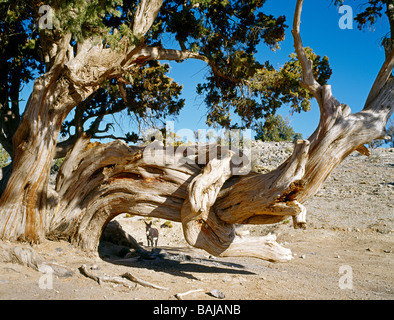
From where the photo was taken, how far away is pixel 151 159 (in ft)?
21.8

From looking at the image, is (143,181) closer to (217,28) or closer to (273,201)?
(273,201)

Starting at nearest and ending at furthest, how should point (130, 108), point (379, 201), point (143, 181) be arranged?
point (143, 181), point (130, 108), point (379, 201)

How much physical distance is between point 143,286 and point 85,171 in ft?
10.6

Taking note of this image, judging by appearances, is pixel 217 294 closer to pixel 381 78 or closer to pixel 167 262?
pixel 167 262

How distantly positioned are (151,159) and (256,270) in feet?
10.4

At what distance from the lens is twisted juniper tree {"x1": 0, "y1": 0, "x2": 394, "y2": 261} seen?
5656 millimetres

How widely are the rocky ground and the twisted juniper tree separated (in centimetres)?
62

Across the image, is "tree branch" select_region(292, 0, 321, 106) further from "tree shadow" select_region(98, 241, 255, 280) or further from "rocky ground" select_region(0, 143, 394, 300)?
"tree shadow" select_region(98, 241, 255, 280)

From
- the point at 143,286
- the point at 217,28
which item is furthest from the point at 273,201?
the point at 217,28

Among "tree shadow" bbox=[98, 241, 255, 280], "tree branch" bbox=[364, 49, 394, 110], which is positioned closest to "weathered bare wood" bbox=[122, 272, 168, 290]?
"tree shadow" bbox=[98, 241, 255, 280]

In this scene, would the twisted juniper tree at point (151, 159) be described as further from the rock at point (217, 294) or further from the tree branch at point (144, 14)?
the rock at point (217, 294)

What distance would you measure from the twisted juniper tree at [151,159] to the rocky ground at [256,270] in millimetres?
624

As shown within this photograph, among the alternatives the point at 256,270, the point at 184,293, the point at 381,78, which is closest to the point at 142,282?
the point at 184,293

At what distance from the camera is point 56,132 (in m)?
6.95
